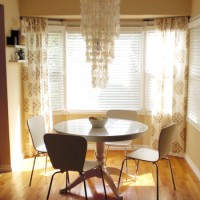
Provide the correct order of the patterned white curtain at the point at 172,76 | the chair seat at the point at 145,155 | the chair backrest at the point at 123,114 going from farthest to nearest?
the patterned white curtain at the point at 172,76 < the chair backrest at the point at 123,114 < the chair seat at the point at 145,155

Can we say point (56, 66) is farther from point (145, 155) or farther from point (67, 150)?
point (67, 150)

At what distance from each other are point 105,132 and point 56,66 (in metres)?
2.18

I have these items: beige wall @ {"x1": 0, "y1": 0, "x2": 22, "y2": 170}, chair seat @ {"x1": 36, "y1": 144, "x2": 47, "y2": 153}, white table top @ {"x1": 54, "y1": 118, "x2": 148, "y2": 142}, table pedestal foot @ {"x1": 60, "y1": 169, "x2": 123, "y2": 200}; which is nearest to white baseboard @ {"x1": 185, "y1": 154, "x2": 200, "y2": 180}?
white table top @ {"x1": 54, "y1": 118, "x2": 148, "y2": 142}

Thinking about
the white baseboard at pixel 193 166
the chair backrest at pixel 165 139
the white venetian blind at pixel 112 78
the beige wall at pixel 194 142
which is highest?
the white venetian blind at pixel 112 78

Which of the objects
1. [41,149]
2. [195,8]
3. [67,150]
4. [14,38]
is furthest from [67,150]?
[195,8]

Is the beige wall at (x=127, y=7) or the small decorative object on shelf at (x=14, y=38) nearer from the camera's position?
the small decorative object on shelf at (x=14, y=38)

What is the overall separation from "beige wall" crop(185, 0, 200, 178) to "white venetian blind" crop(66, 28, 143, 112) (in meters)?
1.00

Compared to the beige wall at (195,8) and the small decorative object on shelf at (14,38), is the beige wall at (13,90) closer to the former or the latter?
the small decorative object on shelf at (14,38)

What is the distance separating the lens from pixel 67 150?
113 inches

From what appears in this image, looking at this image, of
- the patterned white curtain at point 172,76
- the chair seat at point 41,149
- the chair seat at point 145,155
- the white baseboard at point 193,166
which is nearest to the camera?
the chair seat at point 145,155

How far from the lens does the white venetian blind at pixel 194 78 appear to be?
4.14 metres

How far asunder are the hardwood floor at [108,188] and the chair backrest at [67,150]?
0.65 metres

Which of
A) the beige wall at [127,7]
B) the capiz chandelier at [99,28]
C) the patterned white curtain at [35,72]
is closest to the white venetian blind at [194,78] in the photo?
the beige wall at [127,7]

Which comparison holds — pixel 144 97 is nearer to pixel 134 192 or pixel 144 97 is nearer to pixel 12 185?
pixel 134 192
